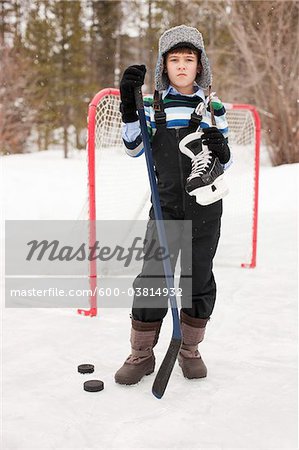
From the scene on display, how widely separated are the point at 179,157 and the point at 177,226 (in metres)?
0.31

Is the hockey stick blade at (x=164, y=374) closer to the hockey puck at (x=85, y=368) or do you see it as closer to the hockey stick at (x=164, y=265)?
the hockey stick at (x=164, y=265)

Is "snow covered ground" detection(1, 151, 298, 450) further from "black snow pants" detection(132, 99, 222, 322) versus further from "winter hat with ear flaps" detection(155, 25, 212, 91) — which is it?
"winter hat with ear flaps" detection(155, 25, 212, 91)

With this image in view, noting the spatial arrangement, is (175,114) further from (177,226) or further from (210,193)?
(177,226)

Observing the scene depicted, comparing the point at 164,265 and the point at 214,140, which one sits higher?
the point at 214,140

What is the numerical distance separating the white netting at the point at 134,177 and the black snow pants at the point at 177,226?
4.31 feet

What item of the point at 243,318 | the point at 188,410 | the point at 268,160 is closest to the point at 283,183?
the point at 268,160

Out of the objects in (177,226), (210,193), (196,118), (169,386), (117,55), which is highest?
(117,55)

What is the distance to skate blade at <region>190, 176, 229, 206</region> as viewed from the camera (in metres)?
2.34

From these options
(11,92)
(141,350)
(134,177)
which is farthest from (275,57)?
(141,350)

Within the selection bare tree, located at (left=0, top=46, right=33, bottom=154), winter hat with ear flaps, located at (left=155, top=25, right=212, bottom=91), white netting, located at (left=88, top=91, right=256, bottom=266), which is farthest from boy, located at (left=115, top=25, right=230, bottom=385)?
bare tree, located at (left=0, top=46, right=33, bottom=154)

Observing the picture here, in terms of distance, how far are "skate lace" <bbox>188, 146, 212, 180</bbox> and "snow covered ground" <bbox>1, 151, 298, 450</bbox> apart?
958 mm

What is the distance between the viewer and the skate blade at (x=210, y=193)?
234cm

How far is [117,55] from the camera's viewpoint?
2545cm

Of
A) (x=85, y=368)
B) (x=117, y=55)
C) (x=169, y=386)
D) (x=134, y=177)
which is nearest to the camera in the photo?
(x=169, y=386)
